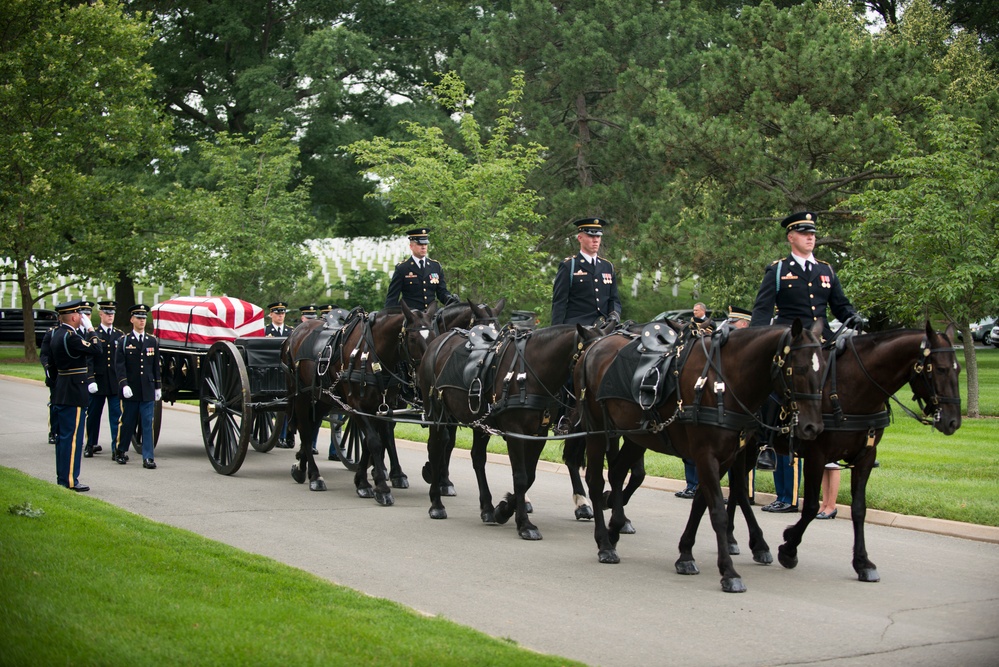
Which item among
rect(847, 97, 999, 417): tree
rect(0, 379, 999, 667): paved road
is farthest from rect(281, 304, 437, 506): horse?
rect(847, 97, 999, 417): tree

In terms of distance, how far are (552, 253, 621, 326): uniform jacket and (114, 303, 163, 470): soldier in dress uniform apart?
608 cm

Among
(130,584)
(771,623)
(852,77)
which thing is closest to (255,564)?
(130,584)

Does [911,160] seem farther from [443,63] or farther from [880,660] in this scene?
[443,63]

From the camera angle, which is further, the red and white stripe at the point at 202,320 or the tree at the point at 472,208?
the tree at the point at 472,208

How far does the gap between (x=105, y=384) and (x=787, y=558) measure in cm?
961

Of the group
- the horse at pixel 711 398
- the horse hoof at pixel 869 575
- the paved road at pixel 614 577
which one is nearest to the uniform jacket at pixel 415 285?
the paved road at pixel 614 577

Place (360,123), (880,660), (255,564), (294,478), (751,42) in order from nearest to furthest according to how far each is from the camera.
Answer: (880,660), (255,564), (294,478), (751,42), (360,123)

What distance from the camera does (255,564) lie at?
310 inches

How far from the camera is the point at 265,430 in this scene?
1648 centimetres

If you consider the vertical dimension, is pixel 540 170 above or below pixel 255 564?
above

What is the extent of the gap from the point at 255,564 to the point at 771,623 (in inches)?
141

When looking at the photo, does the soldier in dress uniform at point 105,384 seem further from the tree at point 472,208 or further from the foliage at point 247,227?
the foliage at point 247,227

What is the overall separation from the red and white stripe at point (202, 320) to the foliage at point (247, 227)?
1517 centimetres

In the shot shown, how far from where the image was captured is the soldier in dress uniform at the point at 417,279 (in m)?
13.1
